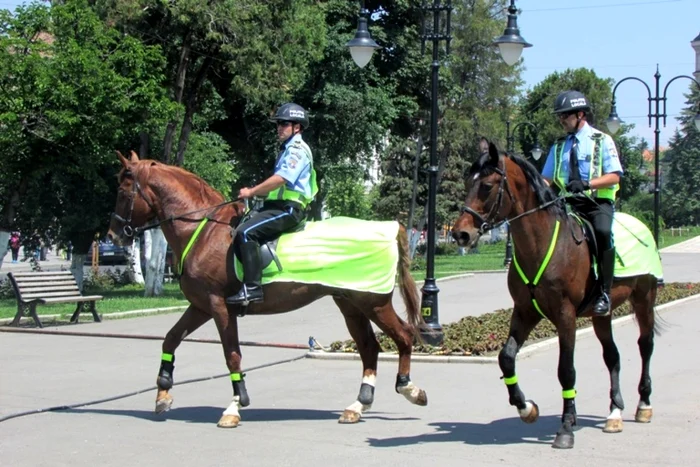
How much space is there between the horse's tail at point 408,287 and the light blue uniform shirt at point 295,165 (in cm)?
119

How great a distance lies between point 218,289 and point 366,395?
181 cm

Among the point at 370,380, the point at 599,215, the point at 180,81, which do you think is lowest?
the point at 370,380

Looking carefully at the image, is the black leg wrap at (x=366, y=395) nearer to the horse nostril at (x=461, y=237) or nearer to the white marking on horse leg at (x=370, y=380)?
the white marking on horse leg at (x=370, y=380)

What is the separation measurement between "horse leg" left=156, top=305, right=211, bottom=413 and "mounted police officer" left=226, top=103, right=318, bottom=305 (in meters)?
0.64

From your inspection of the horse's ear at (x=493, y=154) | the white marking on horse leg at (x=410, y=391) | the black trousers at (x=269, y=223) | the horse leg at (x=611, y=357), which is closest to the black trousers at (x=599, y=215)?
the horse leg at (x=611, y=357)

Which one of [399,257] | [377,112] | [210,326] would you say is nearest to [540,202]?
[399,257]

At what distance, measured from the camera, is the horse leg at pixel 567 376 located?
26.3 feet

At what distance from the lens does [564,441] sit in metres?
7.99

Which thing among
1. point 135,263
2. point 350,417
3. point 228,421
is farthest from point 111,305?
point 350,417

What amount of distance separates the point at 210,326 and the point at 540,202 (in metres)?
11.5

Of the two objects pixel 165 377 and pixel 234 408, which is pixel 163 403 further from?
pixel 234 408

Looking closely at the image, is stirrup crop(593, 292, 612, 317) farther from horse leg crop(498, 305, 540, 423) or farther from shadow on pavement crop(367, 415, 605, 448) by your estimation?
shadow on pavement crop(367, 415, 605, 448)


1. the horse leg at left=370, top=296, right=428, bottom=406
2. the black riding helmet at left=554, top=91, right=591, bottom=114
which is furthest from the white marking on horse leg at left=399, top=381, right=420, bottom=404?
the black riding helmet at left=554, top=91, right=591, bottom=114

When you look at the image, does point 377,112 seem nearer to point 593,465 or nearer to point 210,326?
point 210,326
